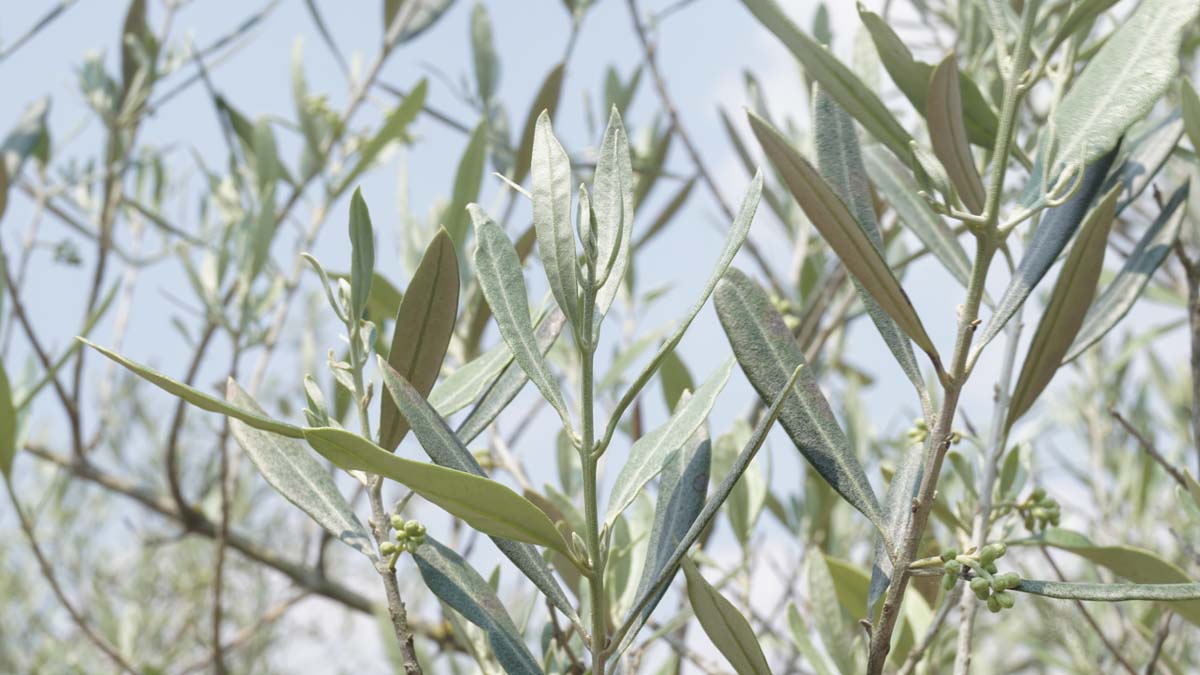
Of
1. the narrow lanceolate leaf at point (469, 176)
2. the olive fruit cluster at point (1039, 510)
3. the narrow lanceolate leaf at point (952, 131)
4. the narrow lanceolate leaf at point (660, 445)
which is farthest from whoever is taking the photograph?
the narrow lanceolate leaf at point (469, 176)

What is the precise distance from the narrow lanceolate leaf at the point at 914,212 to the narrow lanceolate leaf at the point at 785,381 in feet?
0.44

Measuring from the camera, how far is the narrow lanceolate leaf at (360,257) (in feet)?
2.02

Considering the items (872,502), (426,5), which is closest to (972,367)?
(872,502)

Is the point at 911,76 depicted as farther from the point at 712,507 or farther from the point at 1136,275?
the point at 712,507

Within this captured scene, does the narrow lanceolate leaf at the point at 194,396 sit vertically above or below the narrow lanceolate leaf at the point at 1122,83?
below

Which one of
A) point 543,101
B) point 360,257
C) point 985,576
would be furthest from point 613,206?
point 543,101

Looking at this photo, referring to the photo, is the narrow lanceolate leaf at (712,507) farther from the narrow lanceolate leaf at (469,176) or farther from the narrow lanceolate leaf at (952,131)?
the narrow lanceolate leaf at (469,176)

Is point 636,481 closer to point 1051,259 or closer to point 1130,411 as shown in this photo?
point 1051,259

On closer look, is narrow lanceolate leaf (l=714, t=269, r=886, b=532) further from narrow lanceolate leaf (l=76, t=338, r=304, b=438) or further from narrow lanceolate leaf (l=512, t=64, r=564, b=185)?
narrow lanceolate leaf (l=512, t=64, r=564, b=185)

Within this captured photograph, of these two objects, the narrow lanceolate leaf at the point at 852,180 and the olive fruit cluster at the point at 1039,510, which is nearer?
the narrow lanceolate leaf at the point at 852,180

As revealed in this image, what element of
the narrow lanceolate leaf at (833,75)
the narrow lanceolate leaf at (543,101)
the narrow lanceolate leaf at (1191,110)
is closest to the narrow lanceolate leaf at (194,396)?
the narrow lanceolate leaf at (833,75)

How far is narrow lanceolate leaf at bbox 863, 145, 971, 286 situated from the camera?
2.42 feet

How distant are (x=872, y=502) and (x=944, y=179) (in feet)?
0.59

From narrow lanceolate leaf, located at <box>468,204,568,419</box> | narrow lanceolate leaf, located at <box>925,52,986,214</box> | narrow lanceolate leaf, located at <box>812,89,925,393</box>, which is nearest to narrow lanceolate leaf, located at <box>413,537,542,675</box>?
narrow lanceolate leaf, located at <box>468,204,568,419</box>
